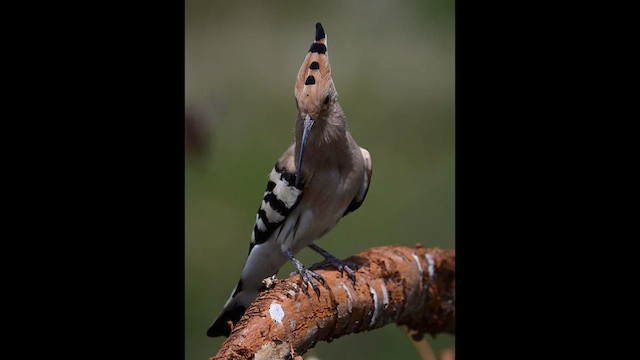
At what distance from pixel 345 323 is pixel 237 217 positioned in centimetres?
40

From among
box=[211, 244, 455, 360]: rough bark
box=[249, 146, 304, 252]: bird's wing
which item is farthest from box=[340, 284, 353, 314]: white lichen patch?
box=[249, 146, 304, 252]: bird's wing

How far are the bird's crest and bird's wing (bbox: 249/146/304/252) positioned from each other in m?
0.23

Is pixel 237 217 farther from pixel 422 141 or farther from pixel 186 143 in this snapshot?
pixel 422 141

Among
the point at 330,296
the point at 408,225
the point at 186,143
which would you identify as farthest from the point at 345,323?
the point at 186,143

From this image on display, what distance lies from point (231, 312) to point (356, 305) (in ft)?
1.07

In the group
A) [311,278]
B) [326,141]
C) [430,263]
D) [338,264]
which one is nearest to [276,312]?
[311,278]

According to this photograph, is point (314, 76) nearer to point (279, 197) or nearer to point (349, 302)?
point (279, 197)

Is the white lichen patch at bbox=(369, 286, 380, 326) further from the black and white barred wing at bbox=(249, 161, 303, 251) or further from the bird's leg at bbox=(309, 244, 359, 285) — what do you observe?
the black and white barred wing at bbox=(249, 161, 303, 251)

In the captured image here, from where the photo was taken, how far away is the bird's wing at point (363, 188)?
1.90 metres

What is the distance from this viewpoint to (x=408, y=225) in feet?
6.70

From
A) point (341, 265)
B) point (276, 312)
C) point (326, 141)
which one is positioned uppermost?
point (326, 141)

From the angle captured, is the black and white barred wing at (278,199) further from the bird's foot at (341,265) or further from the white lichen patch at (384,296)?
the white lichen patch at (384,296)

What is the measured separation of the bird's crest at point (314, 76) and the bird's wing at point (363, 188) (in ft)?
0.99

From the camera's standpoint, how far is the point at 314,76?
5.26 ft
